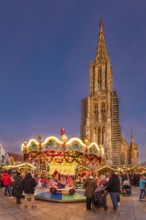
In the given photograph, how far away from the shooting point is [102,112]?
7888cm

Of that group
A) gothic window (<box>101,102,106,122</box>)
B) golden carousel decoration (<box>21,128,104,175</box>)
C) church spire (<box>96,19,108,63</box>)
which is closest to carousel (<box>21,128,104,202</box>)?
golden carousel decoration (<box>21,128,104,175</box>)

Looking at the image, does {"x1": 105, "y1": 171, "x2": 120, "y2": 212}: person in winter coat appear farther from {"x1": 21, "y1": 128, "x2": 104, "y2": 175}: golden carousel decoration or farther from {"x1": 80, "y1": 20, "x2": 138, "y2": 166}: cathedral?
{"x1": 80, "y1": 20, "x2": 138, "y2": 166}: cathedral

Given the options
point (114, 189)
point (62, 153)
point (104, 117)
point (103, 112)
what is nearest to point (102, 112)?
point (103, 112)

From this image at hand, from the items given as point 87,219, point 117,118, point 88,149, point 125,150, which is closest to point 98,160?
point 88,149

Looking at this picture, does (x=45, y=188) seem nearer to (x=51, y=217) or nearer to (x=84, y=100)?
(x=51, y=217)

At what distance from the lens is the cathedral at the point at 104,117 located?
73000 mm

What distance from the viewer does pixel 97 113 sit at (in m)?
79.6

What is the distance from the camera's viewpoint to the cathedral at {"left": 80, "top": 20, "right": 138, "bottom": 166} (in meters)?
73.0

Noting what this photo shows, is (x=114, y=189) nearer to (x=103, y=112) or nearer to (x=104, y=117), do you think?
(x=104, y=117)

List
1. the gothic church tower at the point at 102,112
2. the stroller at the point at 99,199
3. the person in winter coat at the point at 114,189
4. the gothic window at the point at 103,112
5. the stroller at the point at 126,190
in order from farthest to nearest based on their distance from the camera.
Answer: the gothic window at the point at 103,112 → the gothic church tower at the point at 102,112 → the stroller at the point at 126,190 → the stroller at the point at 99,199 → the person in winter coat at the point at 114,189

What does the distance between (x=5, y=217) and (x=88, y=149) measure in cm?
1142

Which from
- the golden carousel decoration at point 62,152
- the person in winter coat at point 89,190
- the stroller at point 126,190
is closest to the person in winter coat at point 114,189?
the person in winter coat at point 89,190

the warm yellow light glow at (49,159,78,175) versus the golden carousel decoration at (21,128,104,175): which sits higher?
the golden carousel decoration at (21,128,104,175)

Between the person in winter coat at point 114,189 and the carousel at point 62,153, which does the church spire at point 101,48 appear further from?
the person in winter coat at point 114,189
